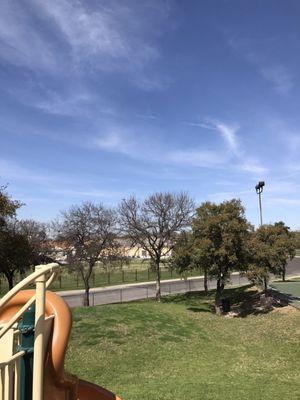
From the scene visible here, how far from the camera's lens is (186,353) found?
1465 cm

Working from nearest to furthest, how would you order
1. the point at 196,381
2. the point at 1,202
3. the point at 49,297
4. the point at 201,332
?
the point at 49,297
the point at 196,381
the point at 1,202
the point at 201,332

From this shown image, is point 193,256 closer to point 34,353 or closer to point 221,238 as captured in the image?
point 221,238

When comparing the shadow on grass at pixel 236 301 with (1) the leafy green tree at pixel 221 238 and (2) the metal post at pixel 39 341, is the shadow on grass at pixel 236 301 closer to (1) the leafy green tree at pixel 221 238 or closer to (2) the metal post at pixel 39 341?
(1) the leafy green tree at pixel 221 238

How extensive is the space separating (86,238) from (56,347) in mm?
24603

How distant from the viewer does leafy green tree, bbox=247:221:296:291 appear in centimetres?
2236

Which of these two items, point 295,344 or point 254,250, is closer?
point 295,344

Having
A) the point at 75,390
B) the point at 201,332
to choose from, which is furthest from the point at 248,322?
the point at 75,390

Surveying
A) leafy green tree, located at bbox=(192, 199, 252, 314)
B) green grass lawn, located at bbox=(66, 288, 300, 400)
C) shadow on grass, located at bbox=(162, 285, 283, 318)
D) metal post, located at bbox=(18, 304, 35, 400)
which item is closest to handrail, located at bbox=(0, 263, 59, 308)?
metal post, located at bbox=(18, 304, 35, 400)

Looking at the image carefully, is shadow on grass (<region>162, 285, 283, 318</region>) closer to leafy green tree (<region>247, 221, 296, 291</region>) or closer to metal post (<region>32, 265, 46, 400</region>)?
leafy green tree (<region>247, 221, 296, 291</region>)

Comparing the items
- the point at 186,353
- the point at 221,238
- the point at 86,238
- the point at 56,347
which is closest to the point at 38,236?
the point at 86,238

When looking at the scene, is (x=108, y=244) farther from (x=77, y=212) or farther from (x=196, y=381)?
(x=196, y=381)

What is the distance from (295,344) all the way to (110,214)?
16410 mm

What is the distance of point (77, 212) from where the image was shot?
28.5m

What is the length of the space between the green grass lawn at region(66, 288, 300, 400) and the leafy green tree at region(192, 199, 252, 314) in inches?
99.8
